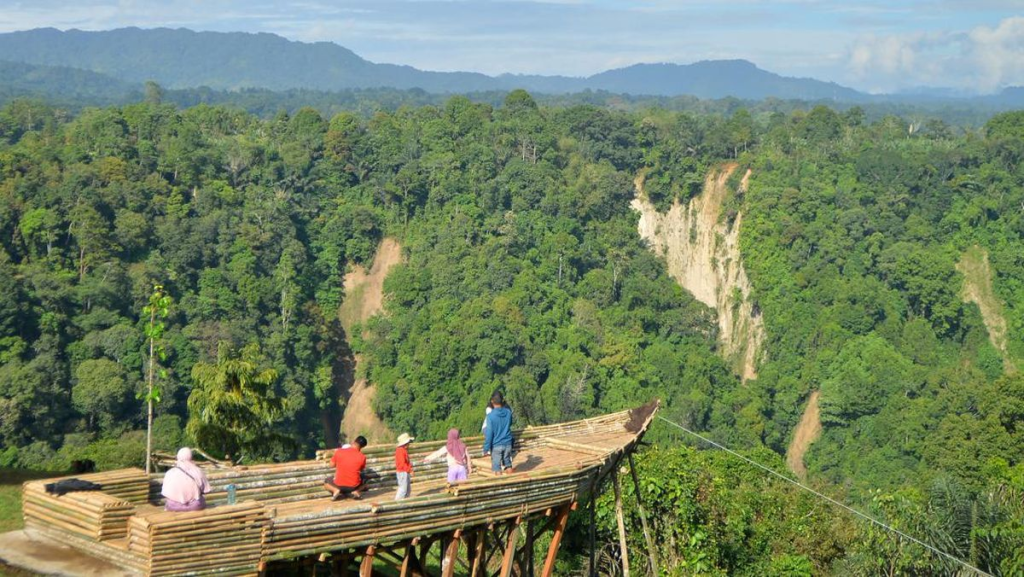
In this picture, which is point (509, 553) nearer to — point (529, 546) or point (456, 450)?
point (529, 546)

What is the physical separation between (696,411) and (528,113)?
2426cm

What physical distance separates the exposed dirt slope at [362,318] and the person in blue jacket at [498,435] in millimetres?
33360

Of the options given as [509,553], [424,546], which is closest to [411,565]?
[424,546]

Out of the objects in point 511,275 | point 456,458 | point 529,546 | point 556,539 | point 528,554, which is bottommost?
point 511,275

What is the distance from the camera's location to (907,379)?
4416 cm

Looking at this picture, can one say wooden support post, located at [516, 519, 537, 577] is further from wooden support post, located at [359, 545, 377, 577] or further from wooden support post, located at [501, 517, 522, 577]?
wooden support post, located at [359, 545, 377, 577]

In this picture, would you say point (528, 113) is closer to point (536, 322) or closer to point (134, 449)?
point (536, 322)

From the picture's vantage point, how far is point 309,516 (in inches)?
397

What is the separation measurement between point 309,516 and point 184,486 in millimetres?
1270

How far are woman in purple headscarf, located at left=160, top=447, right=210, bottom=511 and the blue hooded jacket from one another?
3.69 metres

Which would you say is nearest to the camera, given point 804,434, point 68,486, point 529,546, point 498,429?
point 68,486

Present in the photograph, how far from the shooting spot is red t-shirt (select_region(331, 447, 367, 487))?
1162 cm

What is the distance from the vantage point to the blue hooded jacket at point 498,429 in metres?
13.0

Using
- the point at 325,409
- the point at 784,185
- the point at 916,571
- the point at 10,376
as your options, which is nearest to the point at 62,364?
the point at 10,376
